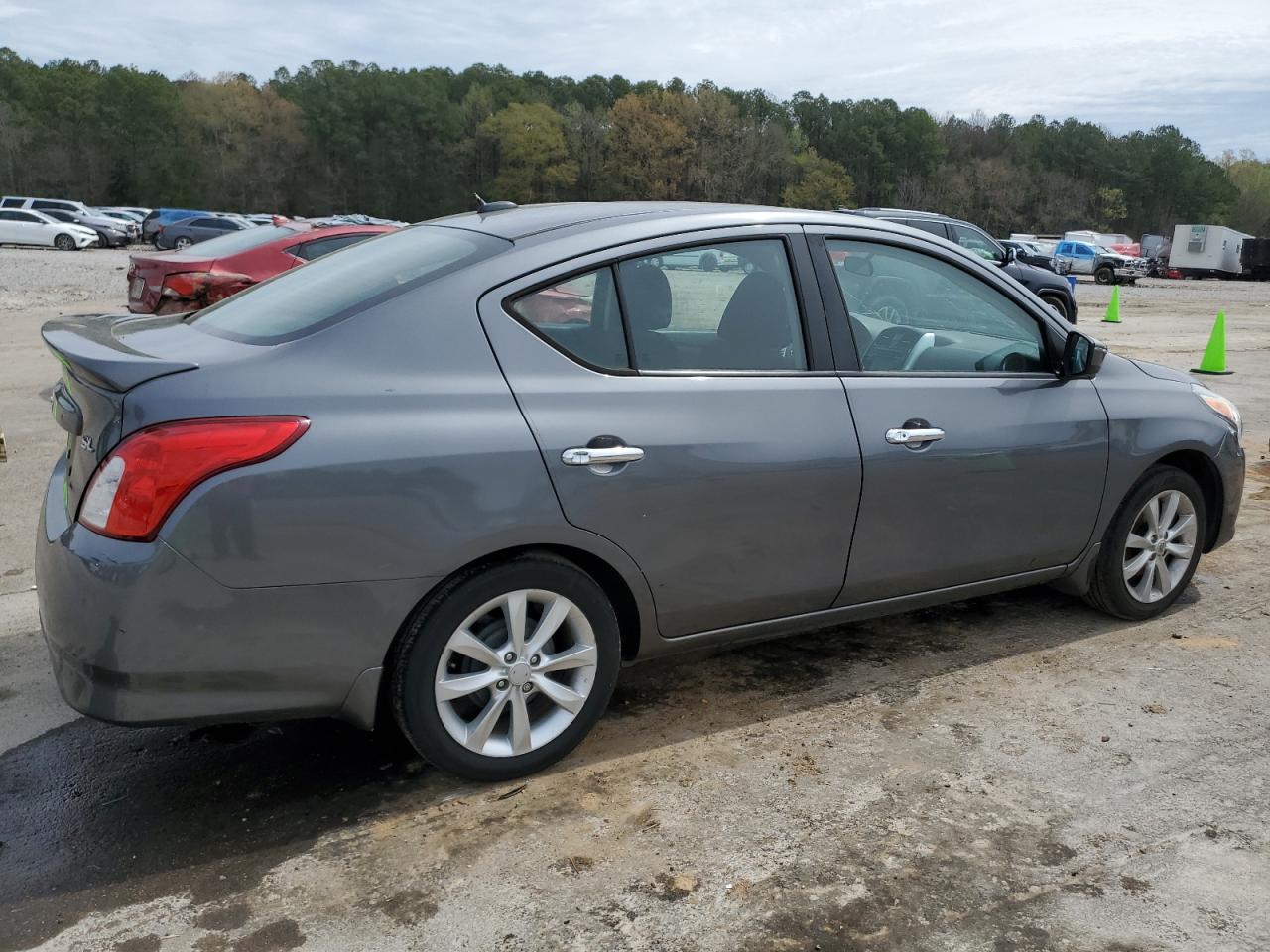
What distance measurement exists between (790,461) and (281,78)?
146 metres

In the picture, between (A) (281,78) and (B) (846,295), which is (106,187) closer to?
(A) (281,78)

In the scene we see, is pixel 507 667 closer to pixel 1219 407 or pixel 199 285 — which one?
pixel 1219 407

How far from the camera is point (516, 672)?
10.3 ft

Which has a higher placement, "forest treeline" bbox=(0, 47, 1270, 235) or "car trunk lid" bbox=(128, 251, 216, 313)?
"forest treeline" bbox=(0, 47, 1270, 235)

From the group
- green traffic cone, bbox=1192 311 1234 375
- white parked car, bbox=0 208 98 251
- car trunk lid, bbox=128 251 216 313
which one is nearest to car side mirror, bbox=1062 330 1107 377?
car trunk lid, bbox=128 251 216 313

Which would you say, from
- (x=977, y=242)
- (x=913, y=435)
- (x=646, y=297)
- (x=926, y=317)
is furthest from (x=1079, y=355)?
(x=977, y=242)

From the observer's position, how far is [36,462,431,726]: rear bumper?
266cm

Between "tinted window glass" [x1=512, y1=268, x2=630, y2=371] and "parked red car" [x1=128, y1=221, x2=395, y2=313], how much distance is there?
232 inches

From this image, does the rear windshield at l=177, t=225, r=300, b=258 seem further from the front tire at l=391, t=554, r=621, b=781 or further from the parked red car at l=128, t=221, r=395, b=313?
the front tire at l=391, t=554, r=621, b=781

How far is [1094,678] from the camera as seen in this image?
4090mm

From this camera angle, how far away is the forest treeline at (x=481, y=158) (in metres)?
107

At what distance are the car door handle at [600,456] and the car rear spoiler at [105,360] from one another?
101 centimetres

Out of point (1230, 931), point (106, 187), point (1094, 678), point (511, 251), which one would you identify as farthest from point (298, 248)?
point (106, 187)

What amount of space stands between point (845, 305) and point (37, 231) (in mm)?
43019
